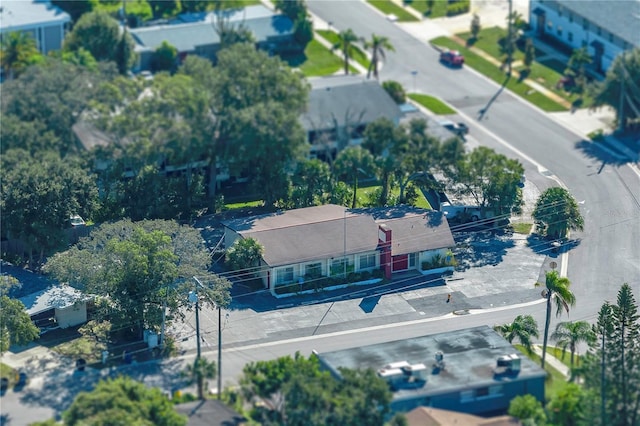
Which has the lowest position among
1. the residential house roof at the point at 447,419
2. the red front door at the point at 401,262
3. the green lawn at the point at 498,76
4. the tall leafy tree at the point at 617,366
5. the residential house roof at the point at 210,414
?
the green lawn at the point at 498,76

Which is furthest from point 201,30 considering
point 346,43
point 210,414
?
point 210,414

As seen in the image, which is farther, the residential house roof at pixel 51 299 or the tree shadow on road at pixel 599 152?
the tree shadow on road at pixel 599 152

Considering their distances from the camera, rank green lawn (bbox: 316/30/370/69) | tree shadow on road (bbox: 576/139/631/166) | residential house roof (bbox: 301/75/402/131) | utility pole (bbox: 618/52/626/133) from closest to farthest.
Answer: tree shadow on road (bbox: 576/139/631/166) < residential house roof (bbox: 301/75/402/131) < utility pole (bbox: 618/52/626/133) < green lawn (bbox: 316/30/370/69)

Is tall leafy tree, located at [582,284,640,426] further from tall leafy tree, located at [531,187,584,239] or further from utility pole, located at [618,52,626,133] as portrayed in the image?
utility pole, located at [618,52,626,133]

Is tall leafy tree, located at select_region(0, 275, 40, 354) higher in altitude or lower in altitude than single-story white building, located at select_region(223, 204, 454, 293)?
higher

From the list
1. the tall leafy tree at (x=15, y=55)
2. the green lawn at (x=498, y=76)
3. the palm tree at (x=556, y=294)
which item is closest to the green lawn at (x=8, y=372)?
the palm tree at (x=556, y=294)

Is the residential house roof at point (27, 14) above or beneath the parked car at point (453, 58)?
above

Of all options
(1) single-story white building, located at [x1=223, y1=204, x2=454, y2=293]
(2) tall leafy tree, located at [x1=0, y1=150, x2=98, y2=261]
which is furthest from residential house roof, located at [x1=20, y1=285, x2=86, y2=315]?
(1) single-story white building, located at [x1=223, y1=204, x2=454, y2=293]

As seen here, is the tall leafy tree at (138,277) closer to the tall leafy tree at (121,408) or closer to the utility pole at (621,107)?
the tall leafy tree at (121,408)
